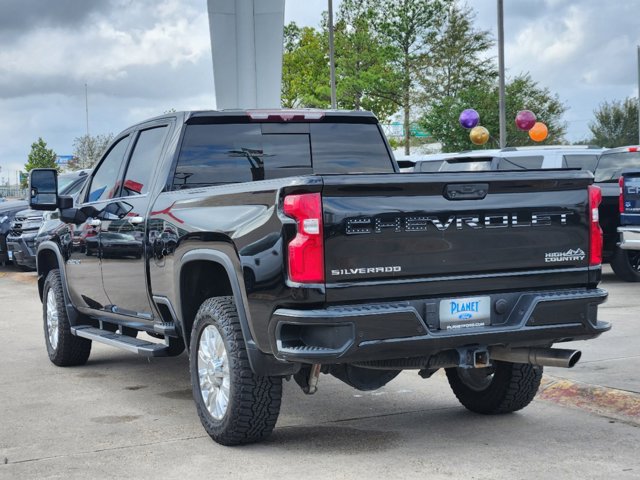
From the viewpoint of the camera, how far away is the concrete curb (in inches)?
258

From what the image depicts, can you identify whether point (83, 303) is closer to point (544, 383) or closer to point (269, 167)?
point (269, 167)

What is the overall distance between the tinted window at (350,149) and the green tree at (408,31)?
139 feet

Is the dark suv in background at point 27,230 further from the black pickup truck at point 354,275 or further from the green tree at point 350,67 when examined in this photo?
the green tree at point 350,67

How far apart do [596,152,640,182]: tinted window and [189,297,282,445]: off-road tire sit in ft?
33.4

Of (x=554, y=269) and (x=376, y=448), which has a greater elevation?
(x=554, y=269)

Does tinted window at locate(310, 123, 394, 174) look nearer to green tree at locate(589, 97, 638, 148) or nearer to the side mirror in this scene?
the side mirror

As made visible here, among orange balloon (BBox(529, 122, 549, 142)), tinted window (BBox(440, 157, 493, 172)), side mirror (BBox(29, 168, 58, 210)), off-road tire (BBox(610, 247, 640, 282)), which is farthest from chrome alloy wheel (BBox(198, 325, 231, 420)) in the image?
orange balloon (BBox(529, 122, 549, 142))

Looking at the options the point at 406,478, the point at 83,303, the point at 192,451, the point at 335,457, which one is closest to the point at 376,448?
the point at 335,457

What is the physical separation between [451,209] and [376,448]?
4.78 feet

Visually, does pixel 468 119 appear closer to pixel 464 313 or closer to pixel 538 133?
pixel 538 133

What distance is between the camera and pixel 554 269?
5.73 metres

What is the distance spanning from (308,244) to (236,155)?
2220 mm

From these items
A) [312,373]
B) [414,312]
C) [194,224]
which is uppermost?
[194,224]

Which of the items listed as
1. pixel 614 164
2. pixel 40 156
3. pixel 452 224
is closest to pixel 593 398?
pixel 452 224
